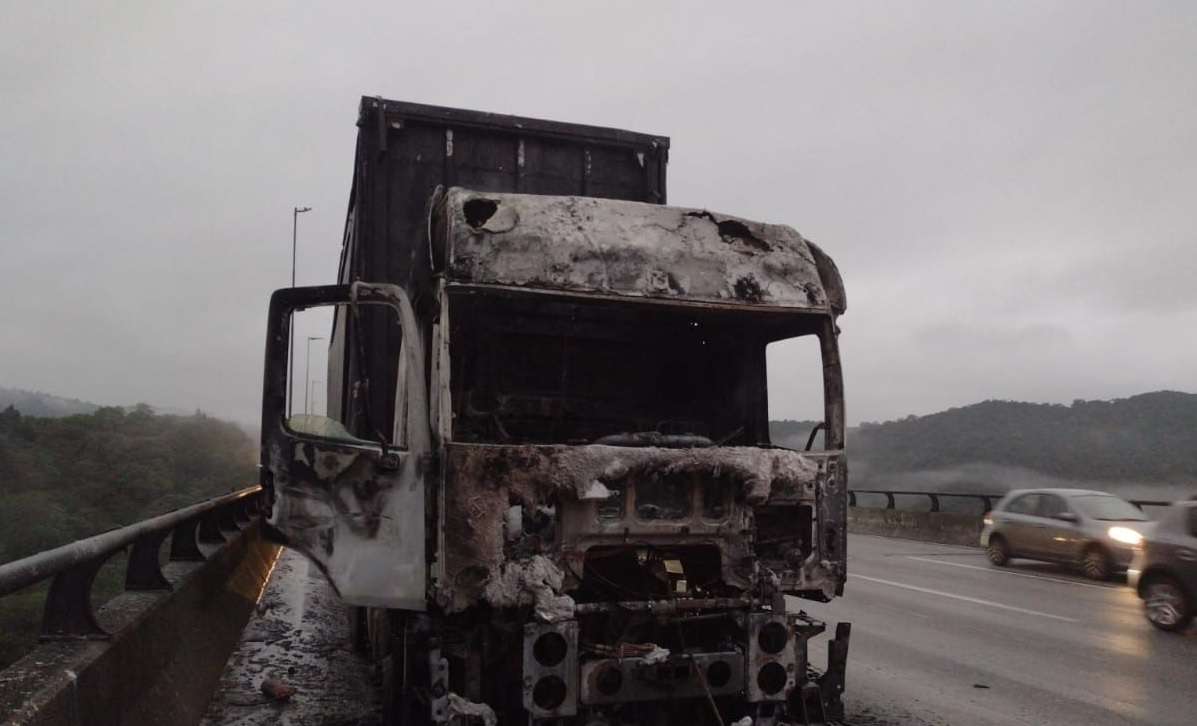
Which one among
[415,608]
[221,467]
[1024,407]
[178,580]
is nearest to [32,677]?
[415,608]

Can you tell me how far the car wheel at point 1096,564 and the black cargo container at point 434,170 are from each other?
1069 cm

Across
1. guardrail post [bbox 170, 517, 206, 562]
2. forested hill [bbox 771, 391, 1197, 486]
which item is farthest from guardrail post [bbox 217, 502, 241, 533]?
forested hill [bbox 771, 391, 1197, 486]

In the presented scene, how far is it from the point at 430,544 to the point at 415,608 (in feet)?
1.09

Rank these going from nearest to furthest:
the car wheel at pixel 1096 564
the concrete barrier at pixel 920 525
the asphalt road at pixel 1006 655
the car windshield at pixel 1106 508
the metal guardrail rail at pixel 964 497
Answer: the asphalt road at pixel 1006 655 → the car wheel at pixel 1096 564 → the car windshield at pixel 1106 508 → the metal guardrail rail at pixel 964 497 → the concrete barrier at pixel 920 525

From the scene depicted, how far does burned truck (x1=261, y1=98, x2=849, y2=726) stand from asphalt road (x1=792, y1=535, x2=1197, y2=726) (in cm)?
186

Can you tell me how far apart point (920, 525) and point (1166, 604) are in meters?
13.1

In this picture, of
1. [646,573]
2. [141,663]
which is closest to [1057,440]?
[646,573]

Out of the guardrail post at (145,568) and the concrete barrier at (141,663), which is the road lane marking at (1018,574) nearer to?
the concrete barrier at (141,663)

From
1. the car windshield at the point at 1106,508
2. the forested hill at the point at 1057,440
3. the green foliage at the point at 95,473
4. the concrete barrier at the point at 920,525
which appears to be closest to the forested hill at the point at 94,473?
the green foliage at the point at 95,473

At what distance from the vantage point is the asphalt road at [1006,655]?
644 centimetres

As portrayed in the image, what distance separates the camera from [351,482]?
4.94 meters

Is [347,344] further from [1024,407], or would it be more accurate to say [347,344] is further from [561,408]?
[1024,407]

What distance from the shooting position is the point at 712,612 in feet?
16.4

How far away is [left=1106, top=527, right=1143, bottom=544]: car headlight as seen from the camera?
14.1 metres
